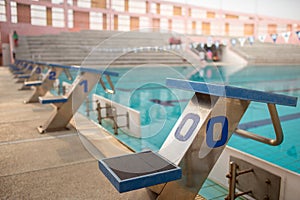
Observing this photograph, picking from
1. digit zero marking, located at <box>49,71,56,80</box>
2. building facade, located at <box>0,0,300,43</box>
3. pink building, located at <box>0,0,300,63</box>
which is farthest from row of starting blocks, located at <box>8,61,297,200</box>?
pink building, located at <box>0,0,300,63</box>

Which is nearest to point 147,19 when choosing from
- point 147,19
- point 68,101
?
point 147,19

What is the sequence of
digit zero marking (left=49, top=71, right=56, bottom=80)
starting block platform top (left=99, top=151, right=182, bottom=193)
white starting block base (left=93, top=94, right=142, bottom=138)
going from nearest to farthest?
starting block platform top (left=99, top=151, right=182, bottom=193) < white starting block base (left=93, top=94, right=142, bottom=138) < digit zero marking (left=49, top=71, right=56, bottom=80)

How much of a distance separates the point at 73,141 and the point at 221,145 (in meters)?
1.82

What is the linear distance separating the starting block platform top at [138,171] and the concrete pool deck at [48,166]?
22 centimetres

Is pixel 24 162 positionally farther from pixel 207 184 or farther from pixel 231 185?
pixel 231 185

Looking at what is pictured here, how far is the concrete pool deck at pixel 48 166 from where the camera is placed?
5.82 ft

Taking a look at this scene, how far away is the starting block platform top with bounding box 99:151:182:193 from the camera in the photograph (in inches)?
45.4

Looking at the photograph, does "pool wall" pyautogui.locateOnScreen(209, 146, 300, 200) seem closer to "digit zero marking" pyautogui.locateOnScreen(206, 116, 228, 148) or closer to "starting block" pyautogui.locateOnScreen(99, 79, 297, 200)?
"starting block" pyautogui.locateOnScreen(99, 79, 297, 200)

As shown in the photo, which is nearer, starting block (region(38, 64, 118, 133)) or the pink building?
starting block (region(38, 64, 118, 133))

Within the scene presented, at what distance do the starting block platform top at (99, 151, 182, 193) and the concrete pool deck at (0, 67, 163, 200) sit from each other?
0.22m

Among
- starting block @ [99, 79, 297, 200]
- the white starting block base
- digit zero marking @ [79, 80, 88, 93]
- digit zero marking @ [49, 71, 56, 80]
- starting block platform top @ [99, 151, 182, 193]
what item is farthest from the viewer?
digit zero marking @ [49, 71, 56, 80]

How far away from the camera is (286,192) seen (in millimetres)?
1611

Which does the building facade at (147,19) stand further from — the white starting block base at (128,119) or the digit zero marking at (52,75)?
the white starting block base at (128,119)

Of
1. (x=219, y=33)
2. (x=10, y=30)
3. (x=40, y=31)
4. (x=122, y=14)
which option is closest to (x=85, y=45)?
(x=40, y=31)
